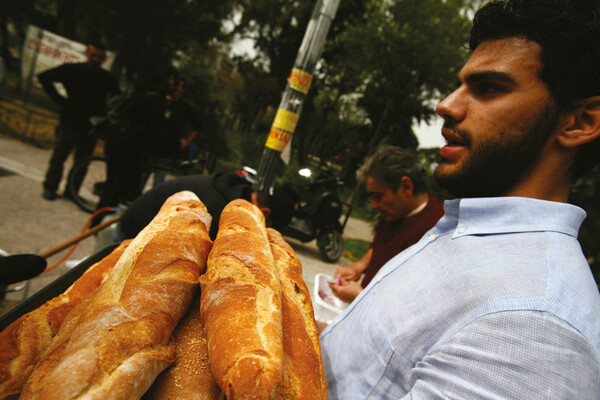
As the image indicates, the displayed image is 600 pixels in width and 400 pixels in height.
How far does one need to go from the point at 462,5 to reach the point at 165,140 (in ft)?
31.2

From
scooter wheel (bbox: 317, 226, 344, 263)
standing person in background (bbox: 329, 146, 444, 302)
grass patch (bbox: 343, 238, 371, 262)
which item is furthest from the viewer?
grass patch (bbox: 343, 238, 371, 262)

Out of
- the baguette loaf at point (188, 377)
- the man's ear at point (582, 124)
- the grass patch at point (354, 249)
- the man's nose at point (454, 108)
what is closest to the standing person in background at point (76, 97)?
the baguette loaf at point (188, 377)

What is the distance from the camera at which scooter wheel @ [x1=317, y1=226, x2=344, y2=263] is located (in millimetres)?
6312

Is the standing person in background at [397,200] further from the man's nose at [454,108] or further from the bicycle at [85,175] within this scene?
the bicycle at [85,175]

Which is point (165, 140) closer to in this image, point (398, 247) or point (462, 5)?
point (398, 247)

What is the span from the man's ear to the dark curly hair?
0.08 ft

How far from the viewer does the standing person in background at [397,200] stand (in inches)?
101

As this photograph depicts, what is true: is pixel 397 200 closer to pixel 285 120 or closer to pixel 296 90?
pixel 285 120

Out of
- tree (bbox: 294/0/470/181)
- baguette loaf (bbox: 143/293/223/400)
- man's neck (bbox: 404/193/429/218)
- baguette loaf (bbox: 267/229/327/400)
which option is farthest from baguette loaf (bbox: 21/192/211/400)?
tree (bbox: 294/0/470/181)

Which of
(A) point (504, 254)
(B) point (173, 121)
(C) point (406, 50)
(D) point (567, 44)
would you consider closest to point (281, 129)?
(D) point (567, 44)

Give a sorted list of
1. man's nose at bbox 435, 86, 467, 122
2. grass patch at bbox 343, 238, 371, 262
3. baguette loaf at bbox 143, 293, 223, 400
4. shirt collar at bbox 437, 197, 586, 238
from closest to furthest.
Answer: baguette loaf at bbox 143, 293, 223, 400, shirt collar at bbox 437, 197, 586, 238, man's nose at bbox 435, 86, 467, 122, grass patch at bbox 343, 238, 371, 262

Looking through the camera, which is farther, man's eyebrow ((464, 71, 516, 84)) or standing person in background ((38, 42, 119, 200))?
standing person in background ((38, 42, 119, 200))

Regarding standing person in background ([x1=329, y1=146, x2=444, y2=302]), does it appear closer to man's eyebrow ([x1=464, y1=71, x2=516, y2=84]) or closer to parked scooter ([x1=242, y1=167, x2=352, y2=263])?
man's eyebrow ([x1=464, y1=71, x2=516, y2=84])

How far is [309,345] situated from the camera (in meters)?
0.96
